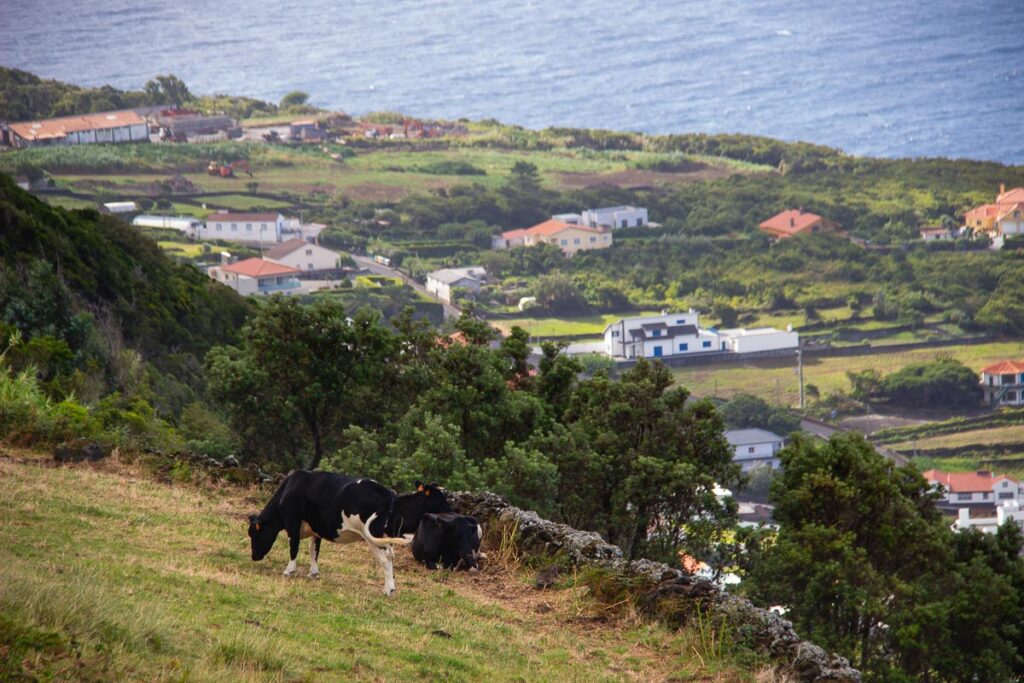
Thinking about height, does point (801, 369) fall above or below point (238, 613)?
below

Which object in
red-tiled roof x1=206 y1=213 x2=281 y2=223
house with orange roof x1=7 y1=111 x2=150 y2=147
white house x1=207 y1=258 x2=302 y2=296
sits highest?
house with orange roof x1=7 y1=111 x2=150 y2=147

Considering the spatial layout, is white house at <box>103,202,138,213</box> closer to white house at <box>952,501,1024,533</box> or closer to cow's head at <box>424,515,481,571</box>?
white house at <box>952,501,1024,533</box>

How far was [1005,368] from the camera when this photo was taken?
60562mm

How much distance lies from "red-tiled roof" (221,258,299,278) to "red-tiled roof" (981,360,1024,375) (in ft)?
112

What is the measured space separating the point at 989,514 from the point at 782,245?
1774 inches

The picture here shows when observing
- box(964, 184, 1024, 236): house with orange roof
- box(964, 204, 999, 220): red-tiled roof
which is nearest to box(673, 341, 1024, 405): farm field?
box(964, 184, 1024, 236): house with orange roof

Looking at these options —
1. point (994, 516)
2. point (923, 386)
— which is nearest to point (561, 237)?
point (923, 386)

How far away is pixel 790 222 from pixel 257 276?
40.2m

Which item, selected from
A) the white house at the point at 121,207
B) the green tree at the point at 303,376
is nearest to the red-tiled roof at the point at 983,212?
the white house at the point at 121,207

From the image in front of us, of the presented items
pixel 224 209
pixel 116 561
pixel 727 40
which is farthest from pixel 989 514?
pixel 727 40

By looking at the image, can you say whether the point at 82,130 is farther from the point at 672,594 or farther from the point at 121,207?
the point at 672,594

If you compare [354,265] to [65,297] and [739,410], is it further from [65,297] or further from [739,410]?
[65,297]

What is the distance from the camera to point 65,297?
22.8m

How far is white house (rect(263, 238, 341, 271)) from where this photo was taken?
240 ft
